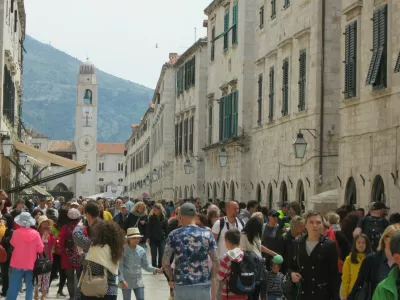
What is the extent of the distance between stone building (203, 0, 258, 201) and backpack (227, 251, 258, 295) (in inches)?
996

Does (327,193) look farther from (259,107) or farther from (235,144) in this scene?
(235,144)

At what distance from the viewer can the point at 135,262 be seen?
12.9 metres

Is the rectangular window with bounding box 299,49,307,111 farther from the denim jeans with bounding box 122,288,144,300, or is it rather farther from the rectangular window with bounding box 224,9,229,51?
the denim jeans with bounding box 122,288,144,300

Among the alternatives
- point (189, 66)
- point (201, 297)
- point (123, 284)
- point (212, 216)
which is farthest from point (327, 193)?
point (189, 66)

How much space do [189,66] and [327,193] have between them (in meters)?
29.7

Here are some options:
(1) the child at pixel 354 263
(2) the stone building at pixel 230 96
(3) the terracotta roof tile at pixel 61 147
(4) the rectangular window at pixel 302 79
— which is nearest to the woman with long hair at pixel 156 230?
(4) the rectangular window at pixel 302 79

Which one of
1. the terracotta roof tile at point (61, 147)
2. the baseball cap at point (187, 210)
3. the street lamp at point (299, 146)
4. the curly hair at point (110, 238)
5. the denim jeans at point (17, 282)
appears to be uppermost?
the terracotta roof tile at point (61, 147)

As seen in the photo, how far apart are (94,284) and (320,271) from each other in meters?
2.40

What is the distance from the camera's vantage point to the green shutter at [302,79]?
92.3 feet

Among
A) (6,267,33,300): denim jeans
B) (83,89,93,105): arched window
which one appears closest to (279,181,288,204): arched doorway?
(6,267,33,300): denim jeans

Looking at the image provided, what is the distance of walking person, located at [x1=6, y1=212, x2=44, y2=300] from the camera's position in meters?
15.3

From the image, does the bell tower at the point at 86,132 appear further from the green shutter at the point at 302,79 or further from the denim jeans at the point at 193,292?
the denim jeans at the point at 193,292

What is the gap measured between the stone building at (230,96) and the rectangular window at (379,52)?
15.4 meters

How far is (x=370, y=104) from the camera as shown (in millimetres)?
21812
